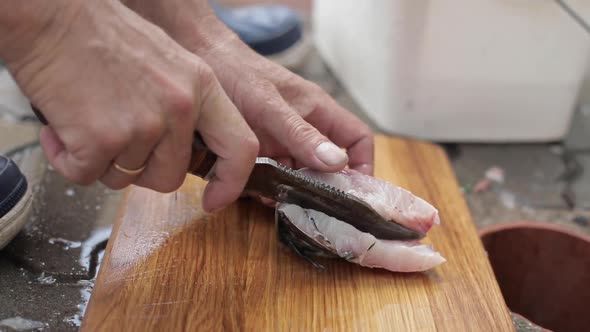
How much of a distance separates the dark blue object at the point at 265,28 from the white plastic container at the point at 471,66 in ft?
0.80

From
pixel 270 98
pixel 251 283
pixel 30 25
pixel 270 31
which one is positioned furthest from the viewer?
pixel 270 31

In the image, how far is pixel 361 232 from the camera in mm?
1087

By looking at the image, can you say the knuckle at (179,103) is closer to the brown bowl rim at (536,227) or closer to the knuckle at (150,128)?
the knuckle at (150,128)

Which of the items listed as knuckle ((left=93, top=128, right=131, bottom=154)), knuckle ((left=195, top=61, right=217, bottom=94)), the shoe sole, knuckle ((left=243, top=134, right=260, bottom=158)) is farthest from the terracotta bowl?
the shoe sole

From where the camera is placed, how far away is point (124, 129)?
2.71 feet

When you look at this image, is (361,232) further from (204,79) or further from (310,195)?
(204,79)

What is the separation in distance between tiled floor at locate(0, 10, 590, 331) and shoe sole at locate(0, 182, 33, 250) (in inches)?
2.4

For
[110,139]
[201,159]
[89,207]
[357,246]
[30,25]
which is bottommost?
[89,207]

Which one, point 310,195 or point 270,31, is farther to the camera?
point 270,31

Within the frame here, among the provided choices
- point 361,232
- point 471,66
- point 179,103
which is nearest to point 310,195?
point 361,232

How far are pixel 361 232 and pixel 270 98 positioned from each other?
323 mm

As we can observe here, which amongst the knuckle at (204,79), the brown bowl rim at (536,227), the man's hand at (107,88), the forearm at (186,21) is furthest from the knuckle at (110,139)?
the brown bowl rim at (536,227)

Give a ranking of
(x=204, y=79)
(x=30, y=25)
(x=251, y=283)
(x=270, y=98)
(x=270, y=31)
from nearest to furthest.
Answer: (x=30, y=25), (x=204, y=79), (x=251, y=283), (x=270, y=98), (x=270, y=31)

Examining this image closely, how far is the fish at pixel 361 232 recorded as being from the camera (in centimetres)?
108
